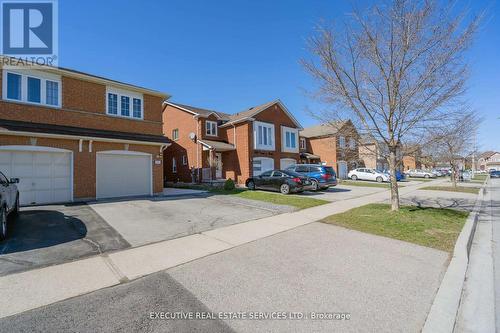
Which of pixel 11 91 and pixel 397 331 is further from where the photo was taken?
pixel 11 91

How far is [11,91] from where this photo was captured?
10.8 m

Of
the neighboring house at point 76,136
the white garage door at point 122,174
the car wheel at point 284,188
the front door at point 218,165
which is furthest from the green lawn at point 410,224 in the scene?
the front door at point 218,165

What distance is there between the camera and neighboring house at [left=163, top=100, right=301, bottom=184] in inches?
886

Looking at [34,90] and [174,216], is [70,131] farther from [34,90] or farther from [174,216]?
[174,216]

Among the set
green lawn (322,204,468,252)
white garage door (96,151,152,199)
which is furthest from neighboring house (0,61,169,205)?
green lawn (322,204,468,252)

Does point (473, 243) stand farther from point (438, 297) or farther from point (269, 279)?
point (269, 279)

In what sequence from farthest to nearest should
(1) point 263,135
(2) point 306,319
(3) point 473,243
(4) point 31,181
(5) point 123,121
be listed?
(1) point 263,135
(5) point 123,121
(4) point 31,181
(3) point 473,243
(2) point 306,319

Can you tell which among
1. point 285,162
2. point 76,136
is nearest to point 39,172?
point 76,136

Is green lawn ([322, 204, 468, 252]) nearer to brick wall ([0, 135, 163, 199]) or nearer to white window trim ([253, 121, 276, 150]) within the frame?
brick wall ([0, 135, 163, 199])

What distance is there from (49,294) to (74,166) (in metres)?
10.3

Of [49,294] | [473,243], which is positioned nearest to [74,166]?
[49,294]

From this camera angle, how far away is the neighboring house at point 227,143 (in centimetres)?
2251

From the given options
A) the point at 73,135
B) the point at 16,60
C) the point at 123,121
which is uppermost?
the point at 16,60

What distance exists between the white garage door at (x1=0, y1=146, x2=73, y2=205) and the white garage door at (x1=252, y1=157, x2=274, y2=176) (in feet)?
47.4
